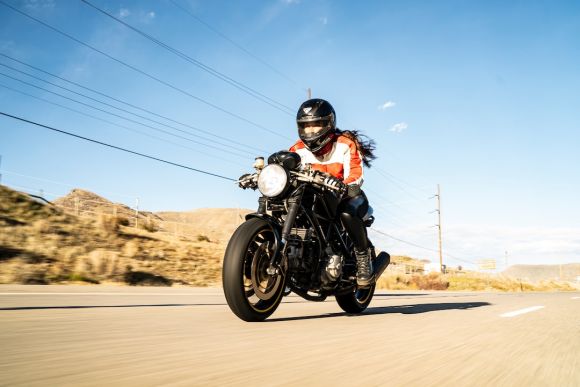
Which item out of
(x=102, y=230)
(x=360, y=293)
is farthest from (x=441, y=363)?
(x=102, y=230)

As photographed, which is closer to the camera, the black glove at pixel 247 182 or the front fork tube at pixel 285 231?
the front fork tube at pixel 285 231

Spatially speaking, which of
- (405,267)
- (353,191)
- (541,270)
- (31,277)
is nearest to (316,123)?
(353,191)

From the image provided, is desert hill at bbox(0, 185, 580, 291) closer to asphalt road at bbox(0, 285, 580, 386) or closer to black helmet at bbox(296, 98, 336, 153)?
black helmet at bbox(296, 98, 336, 153)

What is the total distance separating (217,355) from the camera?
6.01 ft

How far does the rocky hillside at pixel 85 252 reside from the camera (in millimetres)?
10719

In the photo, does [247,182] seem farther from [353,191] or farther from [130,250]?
[130,250]

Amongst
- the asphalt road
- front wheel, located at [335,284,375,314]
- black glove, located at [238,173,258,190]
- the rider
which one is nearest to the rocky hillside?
black glove, located at [238,173,258,190]

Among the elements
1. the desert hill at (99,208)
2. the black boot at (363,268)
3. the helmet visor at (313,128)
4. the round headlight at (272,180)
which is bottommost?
the black boot at (363,268)

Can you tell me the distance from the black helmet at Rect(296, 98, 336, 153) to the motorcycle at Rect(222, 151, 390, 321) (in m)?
0.63

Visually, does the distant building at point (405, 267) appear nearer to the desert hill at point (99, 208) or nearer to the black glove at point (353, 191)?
the desert hill at point (99, 208)

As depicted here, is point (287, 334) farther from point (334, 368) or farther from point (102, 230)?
point (102, 230)

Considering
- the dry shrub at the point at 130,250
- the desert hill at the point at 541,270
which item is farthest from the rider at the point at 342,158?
the desert hill at the point at 541,270

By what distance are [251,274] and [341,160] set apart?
192 cm

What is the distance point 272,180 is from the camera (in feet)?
12.9
